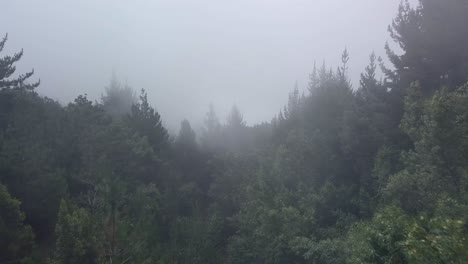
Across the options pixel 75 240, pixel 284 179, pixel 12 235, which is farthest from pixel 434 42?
pixel 12 235

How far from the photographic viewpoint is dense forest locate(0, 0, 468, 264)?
15125 mm

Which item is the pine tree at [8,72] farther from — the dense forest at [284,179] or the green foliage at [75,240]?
the green foliage at [75,240]

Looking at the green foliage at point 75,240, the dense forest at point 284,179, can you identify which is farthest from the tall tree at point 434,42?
the green foliage at point 75,240

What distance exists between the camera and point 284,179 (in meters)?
30.8

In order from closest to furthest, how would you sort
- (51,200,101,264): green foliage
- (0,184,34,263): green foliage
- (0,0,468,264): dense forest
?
(0,0,468,264): dense forest → (51,200,101,264): green foliage → (0,184,34,263): green foliage

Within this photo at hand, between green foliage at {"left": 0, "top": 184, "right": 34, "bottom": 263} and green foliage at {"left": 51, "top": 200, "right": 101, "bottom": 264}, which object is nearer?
green foliage at {"left": 51, "top": 200, "right": 101, "bottom": 264}

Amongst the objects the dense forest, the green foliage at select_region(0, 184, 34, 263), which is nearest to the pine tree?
the dense forest

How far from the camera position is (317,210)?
1051 inches

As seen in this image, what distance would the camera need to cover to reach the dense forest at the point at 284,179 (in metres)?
15.1

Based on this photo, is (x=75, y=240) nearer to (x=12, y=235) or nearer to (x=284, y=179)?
(x=12, y=235)

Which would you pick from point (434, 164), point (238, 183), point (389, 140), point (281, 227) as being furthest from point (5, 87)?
point (434, 164)

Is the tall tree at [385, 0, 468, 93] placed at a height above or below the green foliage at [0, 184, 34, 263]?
above

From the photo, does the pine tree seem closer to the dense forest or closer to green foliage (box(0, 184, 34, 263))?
the dense forest

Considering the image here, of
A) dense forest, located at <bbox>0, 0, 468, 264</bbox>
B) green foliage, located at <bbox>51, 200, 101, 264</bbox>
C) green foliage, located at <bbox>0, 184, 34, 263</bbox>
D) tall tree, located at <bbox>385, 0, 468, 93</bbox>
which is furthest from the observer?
tall tree, located at <bbox>385, 0, 468, 93</bbox>
